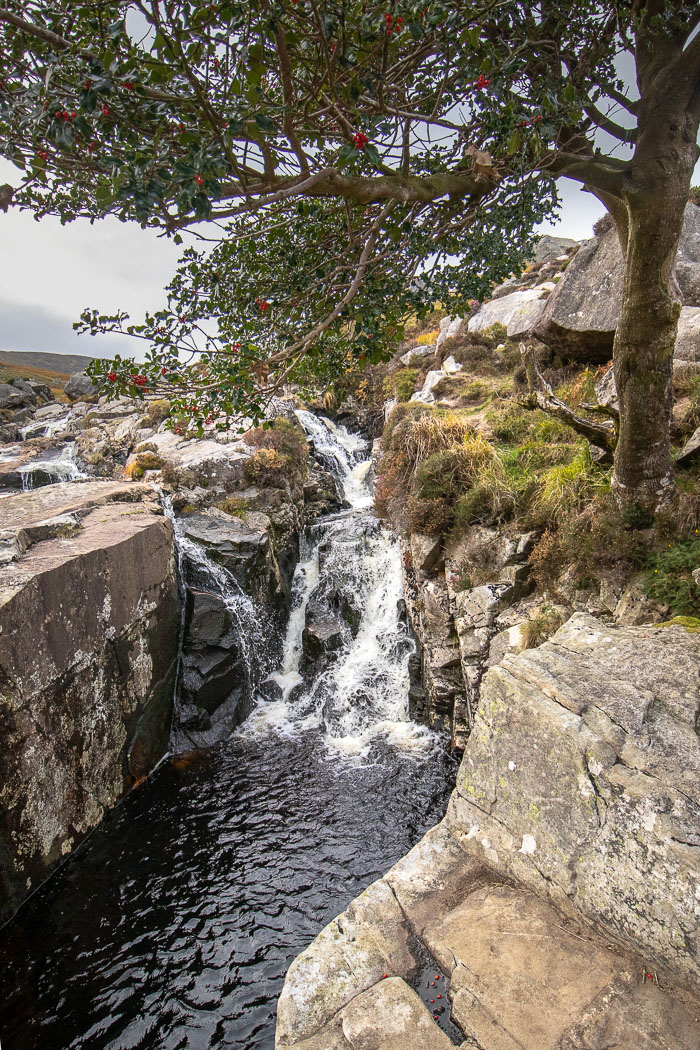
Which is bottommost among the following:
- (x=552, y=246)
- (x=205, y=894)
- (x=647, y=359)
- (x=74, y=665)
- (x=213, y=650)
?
(x=205, y=894)

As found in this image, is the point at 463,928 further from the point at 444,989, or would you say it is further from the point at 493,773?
the point at 493,773

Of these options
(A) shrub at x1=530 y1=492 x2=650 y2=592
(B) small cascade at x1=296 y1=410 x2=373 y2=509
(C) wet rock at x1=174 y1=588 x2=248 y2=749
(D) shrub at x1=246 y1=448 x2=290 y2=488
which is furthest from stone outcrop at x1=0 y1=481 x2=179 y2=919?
(B) small cascade at x1=296 y1=410 x2=373 y2=509

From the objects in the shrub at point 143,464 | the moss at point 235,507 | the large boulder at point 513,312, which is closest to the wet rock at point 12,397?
the shrub at point 143,464

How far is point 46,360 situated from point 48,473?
94.3 metres

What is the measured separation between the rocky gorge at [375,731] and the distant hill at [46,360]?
86747 millimetres

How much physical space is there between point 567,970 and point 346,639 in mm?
8237

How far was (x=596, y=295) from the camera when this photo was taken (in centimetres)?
1122

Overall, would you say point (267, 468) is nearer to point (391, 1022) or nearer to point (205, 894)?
point (205, 894)

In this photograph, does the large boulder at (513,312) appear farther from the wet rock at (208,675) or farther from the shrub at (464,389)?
the wet rock at (208,675)

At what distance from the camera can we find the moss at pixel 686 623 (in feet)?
16.5

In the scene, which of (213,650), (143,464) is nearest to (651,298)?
(213,650)

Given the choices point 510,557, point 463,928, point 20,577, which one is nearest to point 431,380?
point 510,557

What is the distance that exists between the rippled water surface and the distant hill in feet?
305

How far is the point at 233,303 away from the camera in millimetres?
5777
